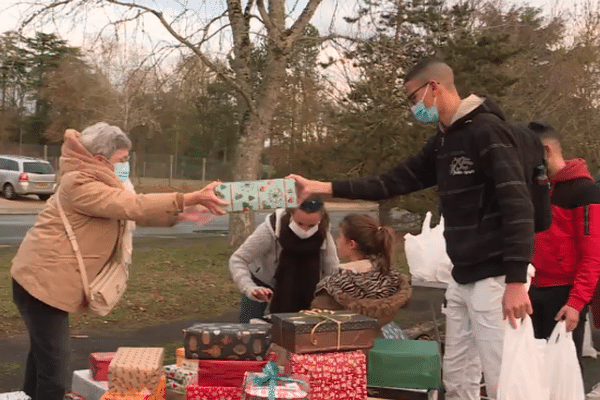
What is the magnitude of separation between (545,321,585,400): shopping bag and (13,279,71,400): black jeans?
2470mm

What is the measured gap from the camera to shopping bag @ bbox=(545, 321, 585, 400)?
12.4 ft

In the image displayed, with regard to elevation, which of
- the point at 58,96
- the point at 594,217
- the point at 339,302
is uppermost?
the point at 58,96

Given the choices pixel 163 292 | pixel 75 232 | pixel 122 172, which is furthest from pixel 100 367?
pixel 163 292

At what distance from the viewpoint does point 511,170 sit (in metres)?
3.08

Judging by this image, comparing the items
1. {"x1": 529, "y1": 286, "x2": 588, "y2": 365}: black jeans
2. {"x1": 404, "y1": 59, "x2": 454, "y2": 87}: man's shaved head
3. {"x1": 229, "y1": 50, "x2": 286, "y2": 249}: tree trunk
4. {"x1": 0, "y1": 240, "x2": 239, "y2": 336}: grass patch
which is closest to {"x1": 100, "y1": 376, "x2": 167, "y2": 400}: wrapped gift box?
{"x1": 404, "y1": 59, "x2": 454, "y2": 87}: man's shaved head

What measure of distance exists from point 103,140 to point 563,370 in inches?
104

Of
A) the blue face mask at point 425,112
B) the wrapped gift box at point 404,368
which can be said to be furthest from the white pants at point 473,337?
the blue face mask at point 425,112

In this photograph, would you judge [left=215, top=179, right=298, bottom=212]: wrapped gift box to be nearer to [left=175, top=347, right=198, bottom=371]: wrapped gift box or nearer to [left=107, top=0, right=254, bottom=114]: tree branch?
[left=175, top=347, right=198, bottom=371]: wrapped gift box

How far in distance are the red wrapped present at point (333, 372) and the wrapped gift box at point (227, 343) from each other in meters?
0.17

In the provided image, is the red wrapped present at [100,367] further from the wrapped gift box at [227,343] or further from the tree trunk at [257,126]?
the tree trunk at [257,126]

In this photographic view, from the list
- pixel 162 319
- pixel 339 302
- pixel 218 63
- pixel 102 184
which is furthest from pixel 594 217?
pixel 218 63

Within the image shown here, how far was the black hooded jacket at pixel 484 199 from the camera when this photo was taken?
3.05 meters

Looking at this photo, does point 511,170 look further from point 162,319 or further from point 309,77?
point 309,77

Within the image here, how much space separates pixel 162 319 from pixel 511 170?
5971 millimetres
